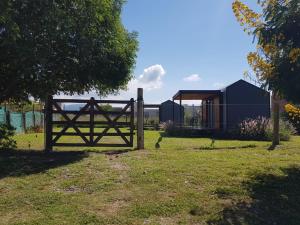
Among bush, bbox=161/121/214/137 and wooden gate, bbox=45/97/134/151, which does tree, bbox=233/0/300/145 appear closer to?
wooden gate, bbox=45/97/134/151

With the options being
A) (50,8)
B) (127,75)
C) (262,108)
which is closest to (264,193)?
(50,8)

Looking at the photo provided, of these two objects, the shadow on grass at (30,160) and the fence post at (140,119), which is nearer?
the shadow on grass at (30,160)

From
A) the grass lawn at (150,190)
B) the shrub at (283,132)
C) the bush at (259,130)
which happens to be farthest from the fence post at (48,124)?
the bush at (259,130)

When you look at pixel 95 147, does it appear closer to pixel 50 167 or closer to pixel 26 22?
pixel 50 167

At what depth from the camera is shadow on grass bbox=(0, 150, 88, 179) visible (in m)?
10.1

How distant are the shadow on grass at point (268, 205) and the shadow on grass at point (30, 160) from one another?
189 inches

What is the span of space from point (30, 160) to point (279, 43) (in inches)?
271

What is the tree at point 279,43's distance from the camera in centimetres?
836

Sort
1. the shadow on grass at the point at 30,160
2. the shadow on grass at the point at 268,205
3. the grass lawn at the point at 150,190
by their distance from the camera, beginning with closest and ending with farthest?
the shadow on grass at the point at 268,205 < the grass lawn at the point at 150,190 < the shadow on grass at the point at 30,160

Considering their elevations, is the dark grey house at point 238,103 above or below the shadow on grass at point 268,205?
above

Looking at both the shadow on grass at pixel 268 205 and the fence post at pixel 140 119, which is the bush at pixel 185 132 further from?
the shadow on grass at pixel 268 205

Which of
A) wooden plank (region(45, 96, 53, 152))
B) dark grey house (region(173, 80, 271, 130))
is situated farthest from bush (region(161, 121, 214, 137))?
wooden plank (region(45, 96, 53, 152))

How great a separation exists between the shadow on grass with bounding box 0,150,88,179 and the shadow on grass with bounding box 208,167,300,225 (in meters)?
4.81

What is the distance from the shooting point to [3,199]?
→ 25.5 feet
